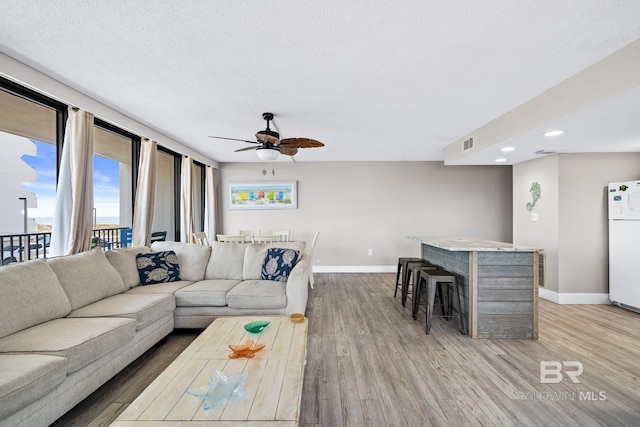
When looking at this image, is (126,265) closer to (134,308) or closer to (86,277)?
(86,277)

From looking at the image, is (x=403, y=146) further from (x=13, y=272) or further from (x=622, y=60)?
(x=13, y=272)

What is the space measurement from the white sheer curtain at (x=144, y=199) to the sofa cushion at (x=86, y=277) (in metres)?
0.88

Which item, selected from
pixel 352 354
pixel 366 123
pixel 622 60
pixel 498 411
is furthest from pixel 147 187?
pixel 622 60

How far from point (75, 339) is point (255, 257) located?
6.24 ft

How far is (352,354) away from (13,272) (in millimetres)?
2677

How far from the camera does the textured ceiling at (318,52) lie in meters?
1.52

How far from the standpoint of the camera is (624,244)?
3.44m

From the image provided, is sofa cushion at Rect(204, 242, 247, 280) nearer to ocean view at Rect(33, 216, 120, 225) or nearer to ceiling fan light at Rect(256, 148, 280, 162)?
ceiling fan light at Rect(256, 148, 280, 162)

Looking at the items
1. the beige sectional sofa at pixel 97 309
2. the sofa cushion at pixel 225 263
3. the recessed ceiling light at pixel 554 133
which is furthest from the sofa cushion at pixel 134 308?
the recessed ceiling light at pixel 554 133

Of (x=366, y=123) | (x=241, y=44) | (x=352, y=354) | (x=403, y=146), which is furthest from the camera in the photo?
(x=403, y=146)

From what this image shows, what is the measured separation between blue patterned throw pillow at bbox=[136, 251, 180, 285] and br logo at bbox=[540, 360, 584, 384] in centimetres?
376

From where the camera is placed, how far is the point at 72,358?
1551mm

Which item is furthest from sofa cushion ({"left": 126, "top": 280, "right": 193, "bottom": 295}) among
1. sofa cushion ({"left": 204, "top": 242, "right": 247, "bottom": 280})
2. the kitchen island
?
the kitchen island

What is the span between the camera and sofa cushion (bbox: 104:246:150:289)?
9.18ft
